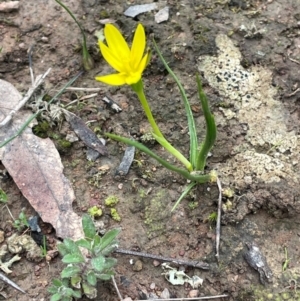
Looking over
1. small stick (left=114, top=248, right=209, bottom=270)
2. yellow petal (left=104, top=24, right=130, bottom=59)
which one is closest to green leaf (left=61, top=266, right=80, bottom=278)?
small stick (left=114, top=248, right=209, bottom=270)

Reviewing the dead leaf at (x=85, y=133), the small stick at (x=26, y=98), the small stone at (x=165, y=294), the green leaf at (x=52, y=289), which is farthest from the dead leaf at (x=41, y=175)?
the small stone at (x=165, y=294)

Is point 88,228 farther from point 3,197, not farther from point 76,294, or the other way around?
point 3,197

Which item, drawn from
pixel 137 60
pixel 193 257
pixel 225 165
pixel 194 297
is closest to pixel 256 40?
pixel 225 165

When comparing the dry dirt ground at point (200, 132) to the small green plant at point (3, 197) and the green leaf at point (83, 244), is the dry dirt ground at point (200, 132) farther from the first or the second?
the green leaf at point (83, 244)

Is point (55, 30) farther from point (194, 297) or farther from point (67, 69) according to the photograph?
point (194, 297)

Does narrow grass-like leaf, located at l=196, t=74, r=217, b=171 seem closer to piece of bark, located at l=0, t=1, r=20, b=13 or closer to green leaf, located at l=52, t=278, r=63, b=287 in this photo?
green leaf, located at l=52, t=278, r=63, b=287

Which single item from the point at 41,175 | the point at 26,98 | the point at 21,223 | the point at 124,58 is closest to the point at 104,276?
the point at 21,223
